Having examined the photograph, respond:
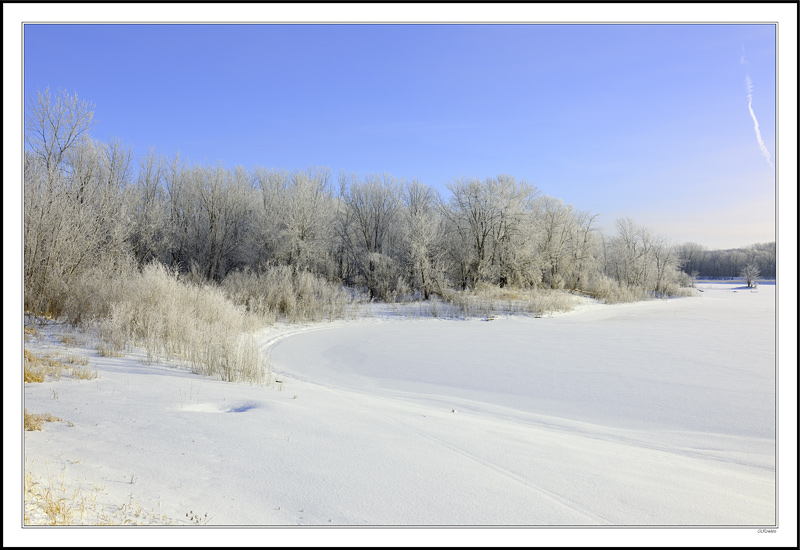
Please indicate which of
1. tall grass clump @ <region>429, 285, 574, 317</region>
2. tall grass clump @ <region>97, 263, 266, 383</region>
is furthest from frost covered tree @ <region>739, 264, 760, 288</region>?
tall grass clump @ <region>97, 263, 266, 383</region>

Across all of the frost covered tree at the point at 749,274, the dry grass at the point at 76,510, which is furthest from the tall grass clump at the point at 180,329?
the frost covered tree at the point at 749,274

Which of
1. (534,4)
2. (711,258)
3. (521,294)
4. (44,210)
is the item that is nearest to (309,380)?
(534,4)

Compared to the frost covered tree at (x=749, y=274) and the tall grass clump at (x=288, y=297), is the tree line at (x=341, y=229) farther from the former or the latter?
the frost covered tree at (x=749, y=274)

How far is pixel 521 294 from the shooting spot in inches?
1057

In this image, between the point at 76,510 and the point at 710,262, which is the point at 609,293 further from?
the point at 710,262

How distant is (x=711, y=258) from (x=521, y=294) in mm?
55961

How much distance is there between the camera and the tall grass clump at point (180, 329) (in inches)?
267

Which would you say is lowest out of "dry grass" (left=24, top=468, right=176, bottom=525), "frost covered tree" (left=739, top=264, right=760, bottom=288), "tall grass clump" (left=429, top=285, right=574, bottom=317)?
"tall grass clump" (left=429, top=285, right=574, bottom=317)

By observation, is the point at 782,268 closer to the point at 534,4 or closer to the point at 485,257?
the point at 534,4

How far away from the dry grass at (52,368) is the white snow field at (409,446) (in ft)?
0.91

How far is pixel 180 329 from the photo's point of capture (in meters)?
9.34

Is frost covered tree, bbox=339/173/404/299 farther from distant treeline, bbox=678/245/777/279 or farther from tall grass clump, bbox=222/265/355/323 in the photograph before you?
distant treeline, bbox=678/245/777/279

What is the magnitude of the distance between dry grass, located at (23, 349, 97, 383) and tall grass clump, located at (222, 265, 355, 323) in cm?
1044

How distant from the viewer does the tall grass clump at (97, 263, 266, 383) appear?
677cm
